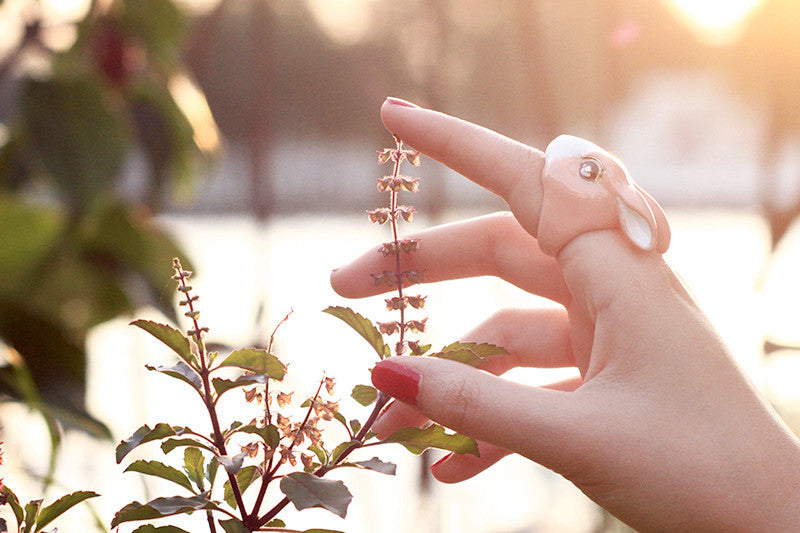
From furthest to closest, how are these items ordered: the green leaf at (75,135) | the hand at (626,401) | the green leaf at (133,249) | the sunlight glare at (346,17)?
the sunlight glare at (346,17) < the green leaf at (133,249) < the green leaf at (75,135) < the hand at (626,401)

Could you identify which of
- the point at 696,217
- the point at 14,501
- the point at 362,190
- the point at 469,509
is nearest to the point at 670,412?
the point at 14,501

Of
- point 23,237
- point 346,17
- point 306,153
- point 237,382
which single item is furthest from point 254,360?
point 306,153

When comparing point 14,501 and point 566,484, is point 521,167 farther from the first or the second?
point 566,484

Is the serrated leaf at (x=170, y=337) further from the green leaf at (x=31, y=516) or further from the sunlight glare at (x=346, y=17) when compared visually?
the sunlight glare at (x=346, y=17)

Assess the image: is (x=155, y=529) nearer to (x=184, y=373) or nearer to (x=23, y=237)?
(x=184, y=373)

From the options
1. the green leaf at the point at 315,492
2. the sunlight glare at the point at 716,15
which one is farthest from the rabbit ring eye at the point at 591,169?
the sunlight glare at the point at 716,15
